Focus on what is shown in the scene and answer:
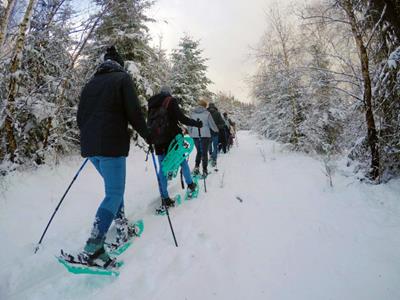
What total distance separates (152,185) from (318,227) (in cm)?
381

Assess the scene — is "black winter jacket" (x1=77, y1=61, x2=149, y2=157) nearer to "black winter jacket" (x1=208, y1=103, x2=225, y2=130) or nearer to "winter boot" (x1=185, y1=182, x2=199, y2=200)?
"winter boot" (x1=185, y1=182, x2=199, y2=200)

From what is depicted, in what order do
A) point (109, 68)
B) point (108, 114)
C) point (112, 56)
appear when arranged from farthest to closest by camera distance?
point (112, 56)
point (109, 68)
point (108, 114)

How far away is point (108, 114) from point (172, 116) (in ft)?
5.42

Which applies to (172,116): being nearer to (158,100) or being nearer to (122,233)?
(158,100)

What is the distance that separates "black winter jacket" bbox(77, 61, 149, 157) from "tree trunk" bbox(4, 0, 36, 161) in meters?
3.15

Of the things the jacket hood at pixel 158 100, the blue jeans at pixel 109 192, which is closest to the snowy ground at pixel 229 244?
the blue jeans at pixel 109 192

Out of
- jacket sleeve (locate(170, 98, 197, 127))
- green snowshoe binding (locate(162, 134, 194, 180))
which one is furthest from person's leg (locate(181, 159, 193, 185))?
jacket sleeve (locate(170, 98, 197, 127))

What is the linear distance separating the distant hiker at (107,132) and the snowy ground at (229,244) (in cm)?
43

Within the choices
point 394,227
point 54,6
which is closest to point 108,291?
point 394,227

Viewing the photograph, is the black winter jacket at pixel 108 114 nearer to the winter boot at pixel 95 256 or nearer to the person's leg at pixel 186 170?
the winter boot at pixel 95 256

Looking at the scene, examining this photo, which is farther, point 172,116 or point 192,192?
point 192,192

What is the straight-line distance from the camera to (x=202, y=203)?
4.30 m

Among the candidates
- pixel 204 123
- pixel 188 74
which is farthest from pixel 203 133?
pixel 188 74

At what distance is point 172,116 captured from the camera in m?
4.00
